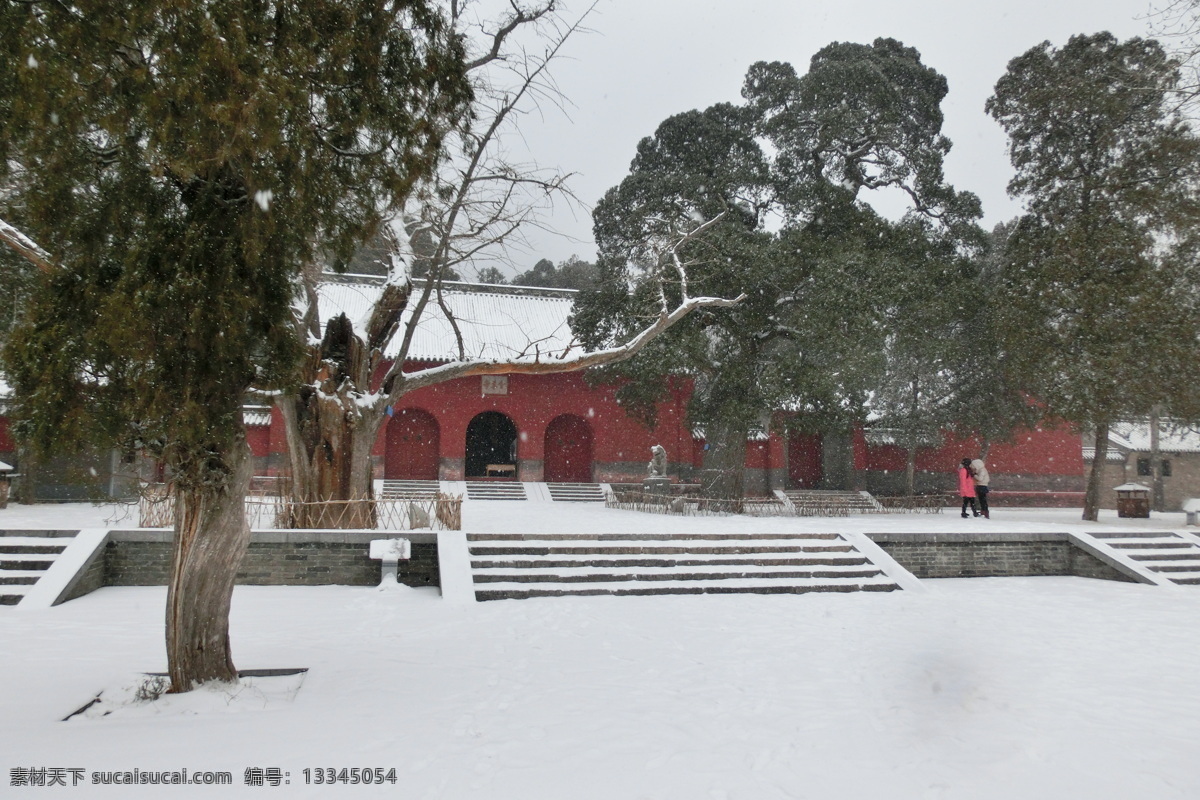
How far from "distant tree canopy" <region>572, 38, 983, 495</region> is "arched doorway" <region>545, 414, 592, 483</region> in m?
4.68

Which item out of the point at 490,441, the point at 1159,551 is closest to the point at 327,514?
the point at 1159,551

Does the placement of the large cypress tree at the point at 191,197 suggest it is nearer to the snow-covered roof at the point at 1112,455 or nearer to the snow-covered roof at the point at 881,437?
the snow-covered roof at the point at 881,437

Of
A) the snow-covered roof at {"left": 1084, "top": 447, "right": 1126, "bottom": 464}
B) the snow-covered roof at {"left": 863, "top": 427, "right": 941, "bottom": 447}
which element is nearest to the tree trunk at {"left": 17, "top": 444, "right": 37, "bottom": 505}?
the snow-covered roof at {"left": 863, "top": 427, "right": 941, "bottom": 447}

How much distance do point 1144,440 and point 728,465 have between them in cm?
1594

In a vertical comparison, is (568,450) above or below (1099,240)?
below

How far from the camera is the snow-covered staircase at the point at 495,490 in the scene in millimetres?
19013

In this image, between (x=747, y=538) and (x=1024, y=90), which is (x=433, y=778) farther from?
(x=1024, y=90)

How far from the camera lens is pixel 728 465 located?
16.8 m

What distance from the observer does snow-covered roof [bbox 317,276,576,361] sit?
67.4 ft

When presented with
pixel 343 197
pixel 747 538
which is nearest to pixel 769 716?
pixel 343 197

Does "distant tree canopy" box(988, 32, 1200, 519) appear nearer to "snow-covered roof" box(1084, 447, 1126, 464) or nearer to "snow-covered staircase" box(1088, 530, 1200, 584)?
"snow-covered staircase" box(1088, 530, 1200, 584)

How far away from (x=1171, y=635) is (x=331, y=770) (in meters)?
7.40

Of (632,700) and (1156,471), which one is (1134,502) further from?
(632,700)

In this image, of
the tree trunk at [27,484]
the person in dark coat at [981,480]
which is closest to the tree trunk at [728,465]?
the person in dark coat at [981,480]
